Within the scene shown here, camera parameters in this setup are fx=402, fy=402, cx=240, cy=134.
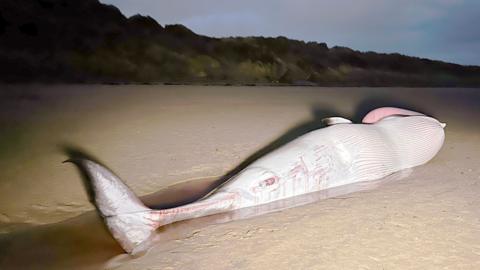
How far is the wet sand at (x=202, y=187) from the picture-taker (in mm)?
1820

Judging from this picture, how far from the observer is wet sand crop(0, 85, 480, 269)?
71.7 inches

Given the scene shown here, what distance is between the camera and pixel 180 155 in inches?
152

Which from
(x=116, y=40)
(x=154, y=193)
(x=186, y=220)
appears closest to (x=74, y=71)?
(x=116, y=40)

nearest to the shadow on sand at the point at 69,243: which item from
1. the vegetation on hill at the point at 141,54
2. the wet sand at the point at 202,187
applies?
the wet sand at the point at 202,187

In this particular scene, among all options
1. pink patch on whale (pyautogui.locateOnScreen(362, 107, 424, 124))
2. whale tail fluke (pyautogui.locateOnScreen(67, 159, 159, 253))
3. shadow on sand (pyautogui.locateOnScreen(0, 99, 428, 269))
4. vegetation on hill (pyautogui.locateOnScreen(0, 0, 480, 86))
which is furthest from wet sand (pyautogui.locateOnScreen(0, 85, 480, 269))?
vegetation on hill (pyautogui.locateOnScreen(0, 0, 480, 86))

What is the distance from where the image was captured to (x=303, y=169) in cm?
274

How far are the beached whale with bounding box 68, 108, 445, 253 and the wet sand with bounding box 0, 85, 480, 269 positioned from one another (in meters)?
0.12

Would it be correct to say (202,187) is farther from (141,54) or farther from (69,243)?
(141,54)

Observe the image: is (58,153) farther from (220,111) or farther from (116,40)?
(116,40)

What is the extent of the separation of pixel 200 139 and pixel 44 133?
1.72 meters

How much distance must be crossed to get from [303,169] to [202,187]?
86cm

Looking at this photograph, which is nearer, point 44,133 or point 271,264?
point 271,264

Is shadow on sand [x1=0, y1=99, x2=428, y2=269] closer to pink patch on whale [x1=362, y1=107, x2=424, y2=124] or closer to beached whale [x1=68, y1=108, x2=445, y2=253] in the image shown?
beached whale [x1=68, y1=108, x2=445, y2=253]

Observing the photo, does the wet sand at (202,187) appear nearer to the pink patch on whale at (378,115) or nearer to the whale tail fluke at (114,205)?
the whale tail fluke at (114,205)
